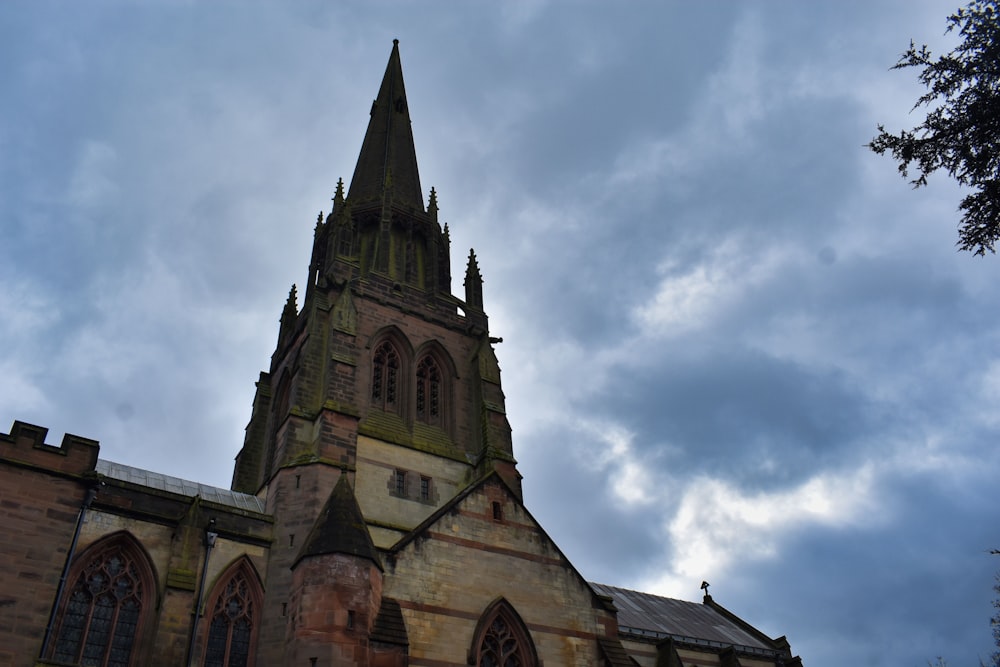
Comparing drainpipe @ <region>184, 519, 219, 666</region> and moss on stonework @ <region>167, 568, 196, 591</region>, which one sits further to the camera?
moss on stonework @ <region>167, 568, 196, 591</region>

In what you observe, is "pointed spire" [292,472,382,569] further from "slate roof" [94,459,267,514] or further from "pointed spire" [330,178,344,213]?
"pointed spire" [330,178,344,213]

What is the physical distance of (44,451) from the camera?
18.1 meters

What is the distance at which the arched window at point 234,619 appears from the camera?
18.9 metres

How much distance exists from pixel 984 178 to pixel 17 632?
21.2 metres

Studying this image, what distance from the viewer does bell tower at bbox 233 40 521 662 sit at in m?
22.9

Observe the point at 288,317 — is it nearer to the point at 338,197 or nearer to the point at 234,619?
the point at 338,197

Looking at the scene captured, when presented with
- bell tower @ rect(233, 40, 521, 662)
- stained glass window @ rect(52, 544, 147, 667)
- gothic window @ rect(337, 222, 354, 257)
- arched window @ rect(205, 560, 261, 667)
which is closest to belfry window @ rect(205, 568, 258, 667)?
arched window @ rect(205, 560, 261, 667)

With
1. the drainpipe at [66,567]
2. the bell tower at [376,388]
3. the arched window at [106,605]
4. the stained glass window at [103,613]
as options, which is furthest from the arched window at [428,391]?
the drainpipe at [66,567]

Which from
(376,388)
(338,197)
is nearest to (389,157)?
(338,197)

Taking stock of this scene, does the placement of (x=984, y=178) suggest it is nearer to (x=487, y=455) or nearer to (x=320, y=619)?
(x=320, y=619)

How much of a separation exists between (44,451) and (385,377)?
12399mm

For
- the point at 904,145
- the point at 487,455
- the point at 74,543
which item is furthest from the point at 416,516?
the point at 904,145

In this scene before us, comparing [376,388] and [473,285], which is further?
[473,285]

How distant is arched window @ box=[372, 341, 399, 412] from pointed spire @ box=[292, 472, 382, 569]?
32.5ft
